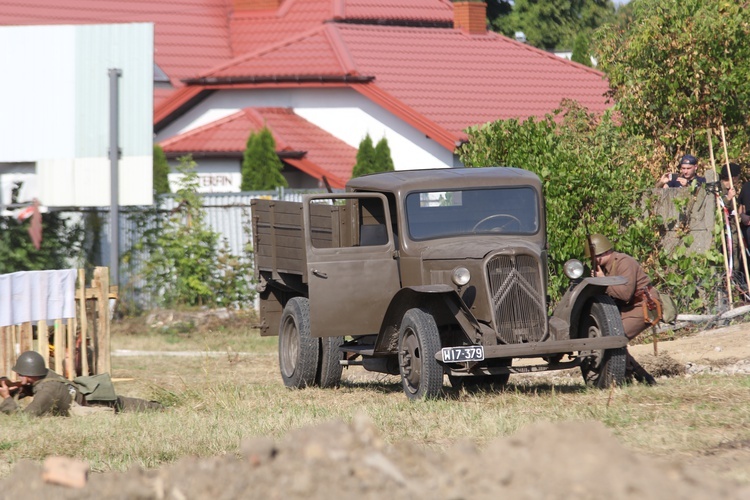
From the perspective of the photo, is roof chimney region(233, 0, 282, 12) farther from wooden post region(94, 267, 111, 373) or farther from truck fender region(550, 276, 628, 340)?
truck fender region(550, 276, 628, 340)

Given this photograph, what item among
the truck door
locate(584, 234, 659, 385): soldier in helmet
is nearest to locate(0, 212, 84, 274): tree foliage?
the truck door

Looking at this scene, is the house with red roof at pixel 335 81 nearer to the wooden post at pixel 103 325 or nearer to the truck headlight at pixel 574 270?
the wooden post at pixel 103 325

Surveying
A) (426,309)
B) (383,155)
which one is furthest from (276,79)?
(426,309)

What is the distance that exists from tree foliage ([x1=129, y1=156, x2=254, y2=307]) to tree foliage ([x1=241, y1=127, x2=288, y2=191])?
577cm

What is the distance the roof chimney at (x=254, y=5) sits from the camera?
36531 mm

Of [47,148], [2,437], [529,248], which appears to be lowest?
[2,437]

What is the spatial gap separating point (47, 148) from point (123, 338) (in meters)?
4.37

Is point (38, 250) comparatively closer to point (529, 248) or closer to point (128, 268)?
point (128, 268)

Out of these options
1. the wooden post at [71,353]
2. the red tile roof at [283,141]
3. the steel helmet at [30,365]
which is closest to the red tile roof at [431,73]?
the red tile roof at [283,141]

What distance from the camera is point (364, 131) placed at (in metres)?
30.3

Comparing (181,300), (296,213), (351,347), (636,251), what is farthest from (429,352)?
(181,300)

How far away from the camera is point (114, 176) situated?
2070 cm

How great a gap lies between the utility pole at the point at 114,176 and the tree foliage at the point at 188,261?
1.15ft

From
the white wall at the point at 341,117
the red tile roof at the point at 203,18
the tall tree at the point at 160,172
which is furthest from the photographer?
the red tile roof at the point at 203,18
